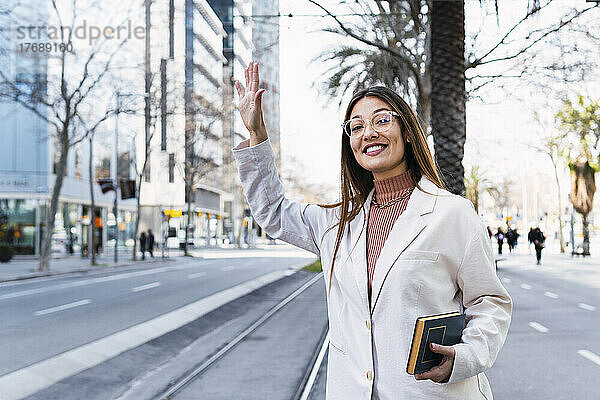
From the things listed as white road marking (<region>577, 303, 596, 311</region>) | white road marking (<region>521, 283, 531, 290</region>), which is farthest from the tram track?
white road marking (<region>521, 283, 531, 290</region>)

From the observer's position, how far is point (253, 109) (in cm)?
291

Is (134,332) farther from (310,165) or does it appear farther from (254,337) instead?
(310,165)

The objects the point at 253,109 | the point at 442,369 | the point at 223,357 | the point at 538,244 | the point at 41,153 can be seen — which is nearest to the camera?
the point at 442,369

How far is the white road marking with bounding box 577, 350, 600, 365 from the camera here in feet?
31.4

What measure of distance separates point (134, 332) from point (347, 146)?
32.0ft

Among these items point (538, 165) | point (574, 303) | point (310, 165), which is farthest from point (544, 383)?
point (310, 165)

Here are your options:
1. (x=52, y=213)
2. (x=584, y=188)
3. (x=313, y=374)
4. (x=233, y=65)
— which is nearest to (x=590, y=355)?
(x=313, y=374)

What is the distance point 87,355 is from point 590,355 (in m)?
6.74

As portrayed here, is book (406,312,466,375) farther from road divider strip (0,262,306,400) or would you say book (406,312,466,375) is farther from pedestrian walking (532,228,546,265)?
pedestrian walking (532,228,546,265)

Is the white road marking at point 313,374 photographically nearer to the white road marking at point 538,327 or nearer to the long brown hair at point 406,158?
the white road marking at point 538,327

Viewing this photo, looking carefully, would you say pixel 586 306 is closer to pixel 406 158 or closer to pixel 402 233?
pixel 406 158

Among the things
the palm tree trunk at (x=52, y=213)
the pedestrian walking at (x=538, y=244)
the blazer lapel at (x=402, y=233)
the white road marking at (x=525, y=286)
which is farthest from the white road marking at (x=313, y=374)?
the pedestrian walking at (x=538, y=244)

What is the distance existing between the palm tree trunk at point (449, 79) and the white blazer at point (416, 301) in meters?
6.61

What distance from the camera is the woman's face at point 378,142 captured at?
2.61 meters
